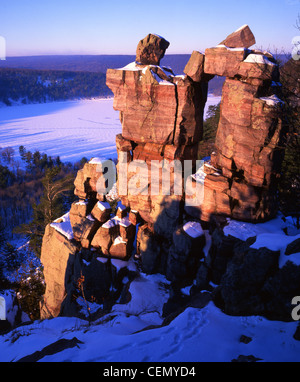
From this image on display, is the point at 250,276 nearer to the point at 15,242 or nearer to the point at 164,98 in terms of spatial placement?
the point at 164,98

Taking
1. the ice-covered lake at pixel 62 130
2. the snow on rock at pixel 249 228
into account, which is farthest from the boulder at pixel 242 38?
the ice-covered lake at pixel 62 130

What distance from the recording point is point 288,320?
6375 mm


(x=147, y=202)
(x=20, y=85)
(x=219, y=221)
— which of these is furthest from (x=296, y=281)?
(x=20, y=85)

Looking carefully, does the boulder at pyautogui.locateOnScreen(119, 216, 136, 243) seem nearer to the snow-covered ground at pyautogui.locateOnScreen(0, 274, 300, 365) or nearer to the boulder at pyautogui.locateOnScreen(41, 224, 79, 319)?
the boulder at pyautogui.locateOnScreen(41, 224, 79, 319)

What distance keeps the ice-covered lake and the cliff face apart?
260 feet

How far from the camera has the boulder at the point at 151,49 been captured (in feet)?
48.8

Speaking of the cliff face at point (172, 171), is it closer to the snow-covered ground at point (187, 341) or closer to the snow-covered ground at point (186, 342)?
the snow-covered ground at point (187, 341)
